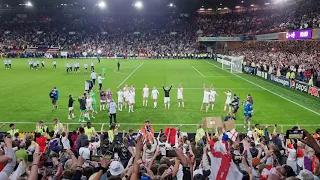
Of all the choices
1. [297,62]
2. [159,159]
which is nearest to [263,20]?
[297,62]

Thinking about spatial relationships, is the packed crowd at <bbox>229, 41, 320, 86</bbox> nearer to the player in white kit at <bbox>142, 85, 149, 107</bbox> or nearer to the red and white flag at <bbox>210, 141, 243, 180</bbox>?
the player in white kit at <bbox>142, 85, 149, 107</bbox>

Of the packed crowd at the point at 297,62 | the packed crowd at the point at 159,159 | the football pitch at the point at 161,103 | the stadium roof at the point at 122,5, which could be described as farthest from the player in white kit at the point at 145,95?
the stadium roof at the point at 122,5

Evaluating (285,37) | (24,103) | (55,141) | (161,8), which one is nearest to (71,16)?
(161,8)

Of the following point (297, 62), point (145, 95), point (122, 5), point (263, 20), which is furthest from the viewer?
point (122, 5)

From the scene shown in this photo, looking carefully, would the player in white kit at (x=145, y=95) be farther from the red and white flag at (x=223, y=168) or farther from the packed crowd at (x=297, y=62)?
the red and white flag at (x=223, y=168)

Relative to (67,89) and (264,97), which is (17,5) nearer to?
(67,89)

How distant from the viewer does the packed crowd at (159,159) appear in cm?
538

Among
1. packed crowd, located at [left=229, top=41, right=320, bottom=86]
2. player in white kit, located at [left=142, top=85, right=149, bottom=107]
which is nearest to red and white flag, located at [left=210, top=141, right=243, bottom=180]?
player in white kit, located at [left=142, top=85, right=149, bottom=107]

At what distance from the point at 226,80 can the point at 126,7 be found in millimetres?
60610

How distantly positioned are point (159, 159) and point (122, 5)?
82885 millimetres

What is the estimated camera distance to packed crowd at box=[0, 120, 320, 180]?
212 inches

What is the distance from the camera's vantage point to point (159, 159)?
10.3m

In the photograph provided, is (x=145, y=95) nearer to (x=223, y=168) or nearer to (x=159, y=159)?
(x=159, y=159)

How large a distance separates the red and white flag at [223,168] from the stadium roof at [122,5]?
75.5 m
